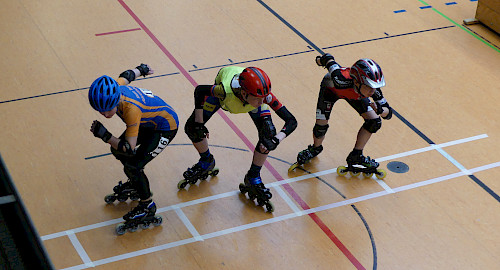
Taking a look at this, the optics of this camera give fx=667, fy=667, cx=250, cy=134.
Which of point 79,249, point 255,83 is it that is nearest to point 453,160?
point 255,83

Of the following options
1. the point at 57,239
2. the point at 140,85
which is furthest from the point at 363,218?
the point at 140,85

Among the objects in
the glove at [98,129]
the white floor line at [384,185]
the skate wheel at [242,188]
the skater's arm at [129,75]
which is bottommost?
the white floor line at [384,185]

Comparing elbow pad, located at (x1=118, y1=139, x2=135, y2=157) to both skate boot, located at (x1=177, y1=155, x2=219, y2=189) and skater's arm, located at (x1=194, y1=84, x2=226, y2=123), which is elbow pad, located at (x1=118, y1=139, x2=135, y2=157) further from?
skate boot, located at (x1=177, y1=155, x2=219, y2=189)

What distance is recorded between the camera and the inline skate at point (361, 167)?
8141mm

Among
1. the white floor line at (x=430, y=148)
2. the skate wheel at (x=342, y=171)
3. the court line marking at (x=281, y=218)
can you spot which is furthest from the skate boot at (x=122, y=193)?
the white floor line at (x=430, y=148)

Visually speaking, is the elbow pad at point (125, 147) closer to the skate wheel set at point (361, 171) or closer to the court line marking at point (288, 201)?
the court line marking at point (288, 201)

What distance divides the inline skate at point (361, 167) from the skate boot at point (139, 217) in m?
2.43

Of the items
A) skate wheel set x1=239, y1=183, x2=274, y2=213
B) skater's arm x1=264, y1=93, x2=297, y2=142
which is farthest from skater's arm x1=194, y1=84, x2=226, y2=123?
skate wheel set x1=239, y1=183, x2=274, y2=213

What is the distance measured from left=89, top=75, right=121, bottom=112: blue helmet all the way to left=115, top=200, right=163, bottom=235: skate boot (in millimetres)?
1338

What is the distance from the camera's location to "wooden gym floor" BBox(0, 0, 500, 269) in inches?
283

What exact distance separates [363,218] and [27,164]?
4075 millimetres

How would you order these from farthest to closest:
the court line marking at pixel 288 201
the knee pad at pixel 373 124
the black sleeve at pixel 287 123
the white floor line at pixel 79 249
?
the knee pad at pixel 373 124, the court line marking at pixel 288 201, the black sleeve at pixel 287 123, the white floor line at pixel 79 249

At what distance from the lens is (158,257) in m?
6.94

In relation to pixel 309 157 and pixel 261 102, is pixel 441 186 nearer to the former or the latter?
pixel 309 157
